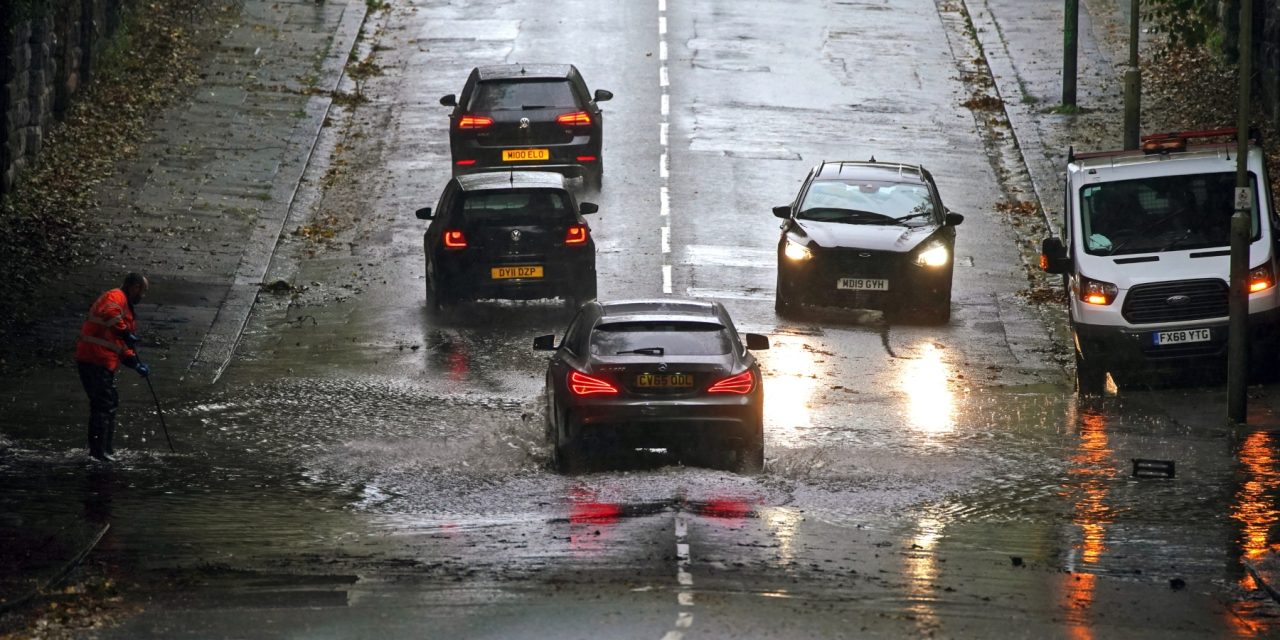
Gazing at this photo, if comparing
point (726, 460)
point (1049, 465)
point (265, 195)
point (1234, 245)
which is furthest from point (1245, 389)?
point (265, 195)

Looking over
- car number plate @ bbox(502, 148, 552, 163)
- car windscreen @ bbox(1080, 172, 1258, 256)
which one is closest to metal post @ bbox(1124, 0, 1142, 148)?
car windscreen @ bbox(1080, 172, 1258, 256)

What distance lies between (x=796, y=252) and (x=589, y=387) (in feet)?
26.8

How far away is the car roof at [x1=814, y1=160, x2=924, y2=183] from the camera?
23422 millimetres

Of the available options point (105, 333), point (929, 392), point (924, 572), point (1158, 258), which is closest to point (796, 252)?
point (929, 392)

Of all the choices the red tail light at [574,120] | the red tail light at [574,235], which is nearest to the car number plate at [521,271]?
the red tail light at [574,235]

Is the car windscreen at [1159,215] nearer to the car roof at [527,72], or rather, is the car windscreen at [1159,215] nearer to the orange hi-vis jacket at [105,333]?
the orange hi-vis jacket at [105,333]

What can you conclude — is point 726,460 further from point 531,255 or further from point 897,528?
point 531,255

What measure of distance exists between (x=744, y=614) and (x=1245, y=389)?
27.5 ft

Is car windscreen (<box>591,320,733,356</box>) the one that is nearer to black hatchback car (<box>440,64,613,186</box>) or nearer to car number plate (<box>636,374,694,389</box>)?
car number plate (<box>636,374,694,389</box>)

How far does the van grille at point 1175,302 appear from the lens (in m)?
18.4

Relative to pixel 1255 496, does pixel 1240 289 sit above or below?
above

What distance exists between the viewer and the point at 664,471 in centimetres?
1443

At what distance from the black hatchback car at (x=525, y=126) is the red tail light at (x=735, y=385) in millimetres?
13317

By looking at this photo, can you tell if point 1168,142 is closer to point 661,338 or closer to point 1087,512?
point 1087,512
